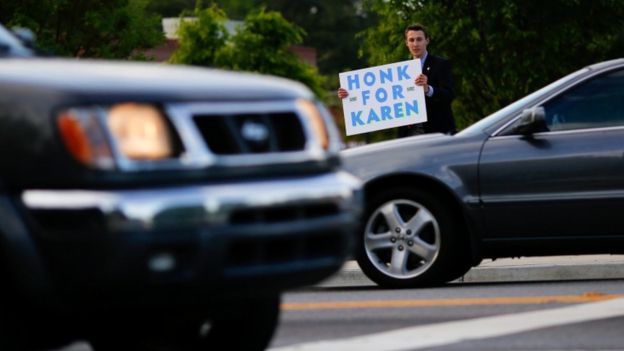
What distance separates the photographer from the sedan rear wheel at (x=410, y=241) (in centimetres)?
1102

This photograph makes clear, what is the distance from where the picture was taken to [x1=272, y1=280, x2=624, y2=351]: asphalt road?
26.0 ft

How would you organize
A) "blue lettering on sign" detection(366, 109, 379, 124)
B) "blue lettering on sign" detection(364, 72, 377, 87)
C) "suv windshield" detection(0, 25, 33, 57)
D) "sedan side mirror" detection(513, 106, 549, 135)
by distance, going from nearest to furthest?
"suv windshield" detection(0, 25, 33, 57), "sedan side mirror" detection(513, 106, 549, 135), "blue lettering on sign" detection(366, 109, 379, 124), "blue lettering on sign" detection(364, 72, 377, 87)

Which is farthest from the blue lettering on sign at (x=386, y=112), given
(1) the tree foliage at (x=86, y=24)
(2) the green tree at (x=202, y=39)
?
(2) the green tree at (x=202, y=39)

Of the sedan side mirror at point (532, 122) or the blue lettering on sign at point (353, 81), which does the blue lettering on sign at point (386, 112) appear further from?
the sedan side mirror at point (532, 122)

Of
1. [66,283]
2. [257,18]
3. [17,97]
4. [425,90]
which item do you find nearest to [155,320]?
[66,283]

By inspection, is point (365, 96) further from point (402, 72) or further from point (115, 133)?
point (115, 133)

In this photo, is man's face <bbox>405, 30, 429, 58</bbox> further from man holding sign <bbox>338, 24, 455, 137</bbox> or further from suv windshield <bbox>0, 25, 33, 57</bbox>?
suv windshield <bbox>0, 25, 33, 57</bbox>

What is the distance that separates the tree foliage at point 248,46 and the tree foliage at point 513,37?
46.8 meters

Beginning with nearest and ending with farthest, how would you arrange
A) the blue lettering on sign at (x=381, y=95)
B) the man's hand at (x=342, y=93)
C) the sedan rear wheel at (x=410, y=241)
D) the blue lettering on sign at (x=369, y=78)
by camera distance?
the sedan rear wheel at (x=410, y=241), the man's hand at (x=342, y=93), the blue lettering on sign at (x=381, y=95), the blue lettering on sign at (x=369, y=78)

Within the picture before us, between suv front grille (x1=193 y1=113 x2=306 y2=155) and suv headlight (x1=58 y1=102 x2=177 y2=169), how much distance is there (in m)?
0.13

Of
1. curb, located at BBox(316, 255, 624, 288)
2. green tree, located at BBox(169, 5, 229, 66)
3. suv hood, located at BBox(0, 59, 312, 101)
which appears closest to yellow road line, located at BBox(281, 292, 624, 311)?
curb, located at BBox(316, 255, 624, 288)

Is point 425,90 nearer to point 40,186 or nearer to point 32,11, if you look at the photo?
point 40,186

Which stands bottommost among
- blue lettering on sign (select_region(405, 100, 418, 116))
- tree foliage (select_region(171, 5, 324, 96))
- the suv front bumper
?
tree foliage (select_region(171, 5, 324, 96))

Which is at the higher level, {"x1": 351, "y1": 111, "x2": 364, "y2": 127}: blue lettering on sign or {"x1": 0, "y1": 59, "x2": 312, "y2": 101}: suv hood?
{"x1": 0, "y1": 59, "x2": 312, "y2": 101}: suv hood
